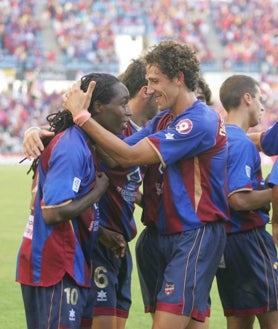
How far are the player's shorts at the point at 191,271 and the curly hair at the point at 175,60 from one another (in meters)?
0.94

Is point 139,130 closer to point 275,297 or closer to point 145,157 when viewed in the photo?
point 145,157

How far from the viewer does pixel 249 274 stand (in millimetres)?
6051

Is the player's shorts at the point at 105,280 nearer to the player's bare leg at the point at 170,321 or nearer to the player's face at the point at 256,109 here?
the player's bare leg at the point at 170,321

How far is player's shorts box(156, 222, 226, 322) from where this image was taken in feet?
17.2

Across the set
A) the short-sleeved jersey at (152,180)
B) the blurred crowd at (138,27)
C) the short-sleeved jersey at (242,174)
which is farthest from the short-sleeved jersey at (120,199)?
the blurred crowd at (138,27)

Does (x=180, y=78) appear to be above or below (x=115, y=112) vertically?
above

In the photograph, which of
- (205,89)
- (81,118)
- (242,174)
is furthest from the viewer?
(205,89)

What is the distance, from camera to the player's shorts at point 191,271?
525 centimetres

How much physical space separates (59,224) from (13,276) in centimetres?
578

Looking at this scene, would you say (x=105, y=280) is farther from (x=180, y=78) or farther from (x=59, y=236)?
(x=180, y=78)

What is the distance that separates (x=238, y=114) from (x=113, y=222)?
1183 millimetres

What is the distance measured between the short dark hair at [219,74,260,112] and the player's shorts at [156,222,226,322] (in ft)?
3.69

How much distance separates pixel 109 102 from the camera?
5.20 m

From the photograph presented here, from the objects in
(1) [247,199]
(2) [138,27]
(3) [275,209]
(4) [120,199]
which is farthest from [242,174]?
(2) [138,27]
